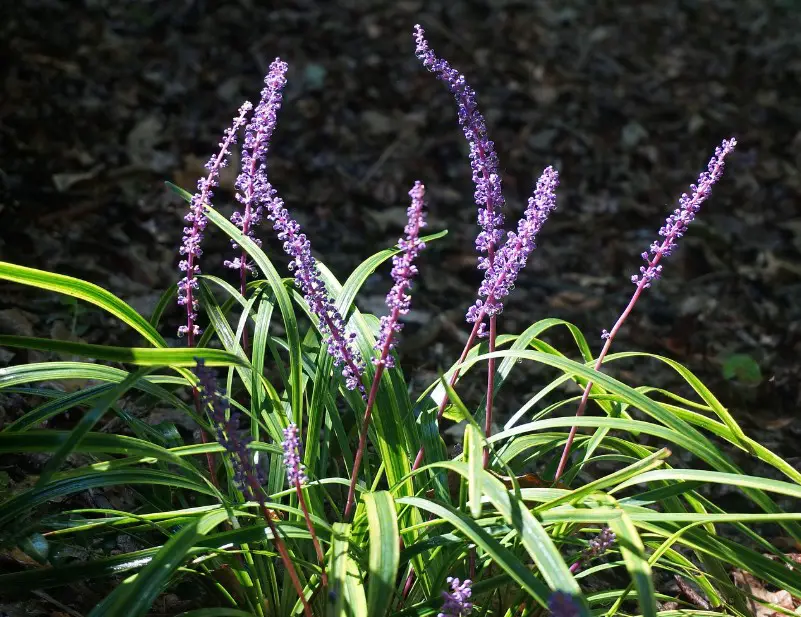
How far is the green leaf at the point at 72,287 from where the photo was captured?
153 cm

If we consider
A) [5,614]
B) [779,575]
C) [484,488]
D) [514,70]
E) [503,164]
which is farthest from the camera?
[514,70]

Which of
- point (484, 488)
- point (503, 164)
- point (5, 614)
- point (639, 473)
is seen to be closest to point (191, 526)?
point (484, 488)

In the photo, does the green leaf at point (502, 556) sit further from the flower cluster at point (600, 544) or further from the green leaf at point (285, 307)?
the green leaf at point (285, 307)

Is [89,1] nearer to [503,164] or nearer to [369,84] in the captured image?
[369,84]

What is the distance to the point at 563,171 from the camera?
16.3 ft

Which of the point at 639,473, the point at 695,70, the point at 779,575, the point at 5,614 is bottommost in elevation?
the point at 779,575

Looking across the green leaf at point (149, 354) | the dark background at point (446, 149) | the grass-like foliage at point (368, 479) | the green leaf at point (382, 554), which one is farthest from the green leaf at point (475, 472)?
the dark background at point (446, 149)

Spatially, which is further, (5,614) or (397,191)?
(397,191)

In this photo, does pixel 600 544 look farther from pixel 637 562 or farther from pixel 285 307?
pixel 285 307

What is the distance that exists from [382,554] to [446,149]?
12.7ft

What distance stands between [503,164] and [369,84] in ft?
3.42

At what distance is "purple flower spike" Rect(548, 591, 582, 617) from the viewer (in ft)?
3.84

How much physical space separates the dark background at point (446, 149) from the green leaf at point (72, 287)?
52.7 inches

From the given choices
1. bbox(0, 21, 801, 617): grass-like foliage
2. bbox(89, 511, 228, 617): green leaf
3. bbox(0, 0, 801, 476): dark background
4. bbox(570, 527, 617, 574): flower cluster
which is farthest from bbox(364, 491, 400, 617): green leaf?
bbox(0, 0, 801, 476): dark background
